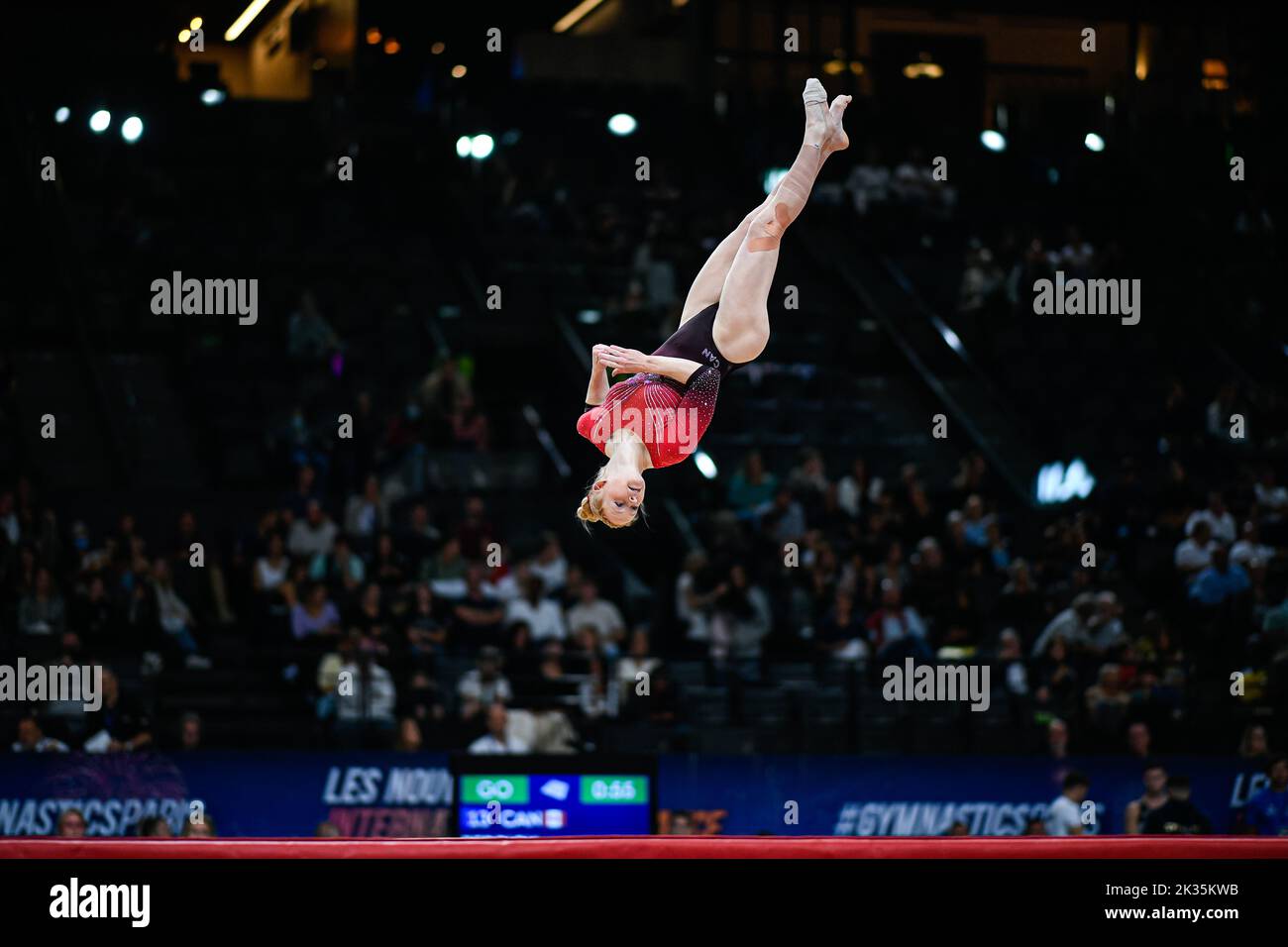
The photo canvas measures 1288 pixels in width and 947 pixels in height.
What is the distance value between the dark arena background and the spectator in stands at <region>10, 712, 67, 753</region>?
0.10ft

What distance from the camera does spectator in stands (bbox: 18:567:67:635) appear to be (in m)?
12.2

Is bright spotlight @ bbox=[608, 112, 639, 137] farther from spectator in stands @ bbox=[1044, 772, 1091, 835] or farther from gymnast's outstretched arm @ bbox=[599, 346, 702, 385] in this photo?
gymnast's outstretched arm @ bbox=[599, 346, 702, 385]

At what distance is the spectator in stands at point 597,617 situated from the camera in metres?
13.0

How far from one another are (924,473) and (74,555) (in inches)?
281

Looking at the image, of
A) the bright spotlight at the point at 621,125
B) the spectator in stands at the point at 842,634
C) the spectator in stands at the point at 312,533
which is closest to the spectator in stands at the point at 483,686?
the spectator in stands at the point at 312,533

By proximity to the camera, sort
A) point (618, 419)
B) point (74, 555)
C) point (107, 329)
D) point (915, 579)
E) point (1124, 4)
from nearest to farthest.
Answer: point (618, 419)
point (74, 555)
point (915, 579)
point (107, 329)
point (1124, 4)

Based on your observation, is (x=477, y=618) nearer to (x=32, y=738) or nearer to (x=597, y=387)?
(x=32, y=738)

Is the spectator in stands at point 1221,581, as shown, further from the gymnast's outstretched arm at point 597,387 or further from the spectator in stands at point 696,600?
the gymnast's outstretched arm at point 597,387

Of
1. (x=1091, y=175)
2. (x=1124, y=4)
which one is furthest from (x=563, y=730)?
(x=1124, y=4)

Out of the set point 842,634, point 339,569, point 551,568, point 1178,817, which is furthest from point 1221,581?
point 339,569

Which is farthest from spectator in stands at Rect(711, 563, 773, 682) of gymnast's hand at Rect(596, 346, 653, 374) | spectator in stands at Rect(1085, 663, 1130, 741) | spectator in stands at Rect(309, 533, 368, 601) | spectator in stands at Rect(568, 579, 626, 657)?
gymnast's hand at Rect(596, 346, 653, 374)

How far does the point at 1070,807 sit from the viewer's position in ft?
38.0

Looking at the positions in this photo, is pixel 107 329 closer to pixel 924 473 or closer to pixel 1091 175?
pixel 924 473

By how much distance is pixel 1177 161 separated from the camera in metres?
19.6
